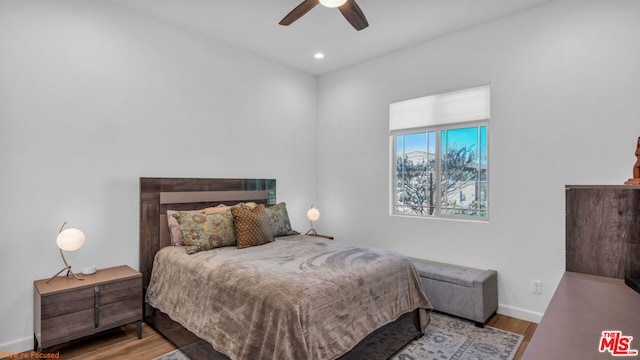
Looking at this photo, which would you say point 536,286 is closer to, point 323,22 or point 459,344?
point 459,344

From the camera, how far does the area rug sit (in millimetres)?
2473

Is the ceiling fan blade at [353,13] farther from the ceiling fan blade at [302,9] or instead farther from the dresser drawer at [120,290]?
the dresser drawer at [120,290]

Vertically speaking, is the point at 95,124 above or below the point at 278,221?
above

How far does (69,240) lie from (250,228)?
4.51ft

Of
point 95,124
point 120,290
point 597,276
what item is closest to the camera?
point 597,276

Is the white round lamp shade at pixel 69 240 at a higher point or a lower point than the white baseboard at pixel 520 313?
higher

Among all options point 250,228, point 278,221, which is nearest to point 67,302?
Result: point 250,228

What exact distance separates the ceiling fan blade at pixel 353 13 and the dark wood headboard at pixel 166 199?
7.19 ft

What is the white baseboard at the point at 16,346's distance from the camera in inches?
97.5

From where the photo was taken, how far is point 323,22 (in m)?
3.29

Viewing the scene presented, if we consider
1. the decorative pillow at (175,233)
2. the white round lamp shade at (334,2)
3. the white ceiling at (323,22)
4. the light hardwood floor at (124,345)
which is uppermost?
the white ceiling at (323,22)

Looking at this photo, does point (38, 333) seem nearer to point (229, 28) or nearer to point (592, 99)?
point (229, 28)

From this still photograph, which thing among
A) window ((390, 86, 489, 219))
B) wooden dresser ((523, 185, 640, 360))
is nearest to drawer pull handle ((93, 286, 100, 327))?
wooden dresser ((523, 185, 640, 360))

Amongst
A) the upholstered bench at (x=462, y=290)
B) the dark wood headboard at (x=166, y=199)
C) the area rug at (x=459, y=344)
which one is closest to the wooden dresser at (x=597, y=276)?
the area rug at (x=459, y=344)
